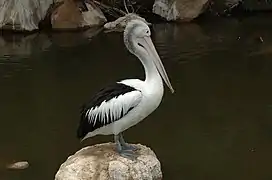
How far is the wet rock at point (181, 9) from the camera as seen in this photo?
15.4m

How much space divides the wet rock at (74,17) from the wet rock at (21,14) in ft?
1.35

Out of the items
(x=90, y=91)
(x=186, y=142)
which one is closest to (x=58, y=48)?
(x=90, y=91)

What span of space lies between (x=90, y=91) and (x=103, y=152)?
12.5 ft

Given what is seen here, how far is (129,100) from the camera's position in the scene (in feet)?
17.5

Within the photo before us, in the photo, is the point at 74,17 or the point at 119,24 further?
the point at 74,17

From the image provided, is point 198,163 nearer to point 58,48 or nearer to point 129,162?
point 129,162

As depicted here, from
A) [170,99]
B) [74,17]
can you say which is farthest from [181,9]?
[170,99]

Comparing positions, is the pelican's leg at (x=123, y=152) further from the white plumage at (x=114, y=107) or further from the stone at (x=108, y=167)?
the white plumage at (x=114, y=107)

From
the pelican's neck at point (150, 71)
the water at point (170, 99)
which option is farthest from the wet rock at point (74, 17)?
the pelican's neck at point (150, 71)

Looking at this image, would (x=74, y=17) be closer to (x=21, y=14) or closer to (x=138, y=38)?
(x=21, y=14)

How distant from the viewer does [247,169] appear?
638cm

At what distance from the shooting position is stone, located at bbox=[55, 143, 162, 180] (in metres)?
5.39

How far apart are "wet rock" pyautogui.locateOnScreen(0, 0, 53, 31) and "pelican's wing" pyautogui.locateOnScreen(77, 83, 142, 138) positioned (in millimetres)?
9671

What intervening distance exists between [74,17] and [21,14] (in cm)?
130
